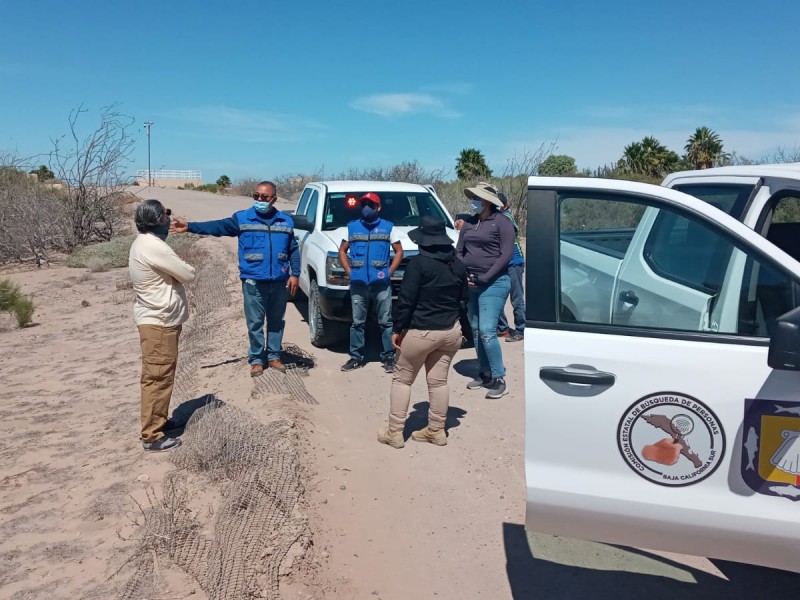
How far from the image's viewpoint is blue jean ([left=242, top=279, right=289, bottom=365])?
659 cm

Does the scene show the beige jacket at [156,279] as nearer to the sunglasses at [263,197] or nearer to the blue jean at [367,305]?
the sunglasses at [263,197]

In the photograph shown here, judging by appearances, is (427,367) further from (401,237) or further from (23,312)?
(23,312)

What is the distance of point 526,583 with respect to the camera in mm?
3570

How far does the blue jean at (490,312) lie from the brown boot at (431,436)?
113cm

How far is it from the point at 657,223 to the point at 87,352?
291 inches

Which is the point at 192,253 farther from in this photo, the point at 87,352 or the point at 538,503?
the point at 538,503

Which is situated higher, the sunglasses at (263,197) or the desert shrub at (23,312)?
the sunglasses at (263,197)

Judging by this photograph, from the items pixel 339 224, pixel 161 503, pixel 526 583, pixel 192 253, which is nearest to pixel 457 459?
pixel 526 583

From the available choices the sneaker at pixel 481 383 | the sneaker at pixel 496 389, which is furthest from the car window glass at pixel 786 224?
the sneaker at pixel 481 383

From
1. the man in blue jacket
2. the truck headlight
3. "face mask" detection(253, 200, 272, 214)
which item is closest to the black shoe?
the man in blue jacket

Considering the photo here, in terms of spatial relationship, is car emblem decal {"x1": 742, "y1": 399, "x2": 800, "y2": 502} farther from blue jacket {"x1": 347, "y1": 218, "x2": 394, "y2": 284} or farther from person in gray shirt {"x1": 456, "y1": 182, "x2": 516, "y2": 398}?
blue jacket {"x1": 347, "y1": 218, "x2": 394, "y2": 284}

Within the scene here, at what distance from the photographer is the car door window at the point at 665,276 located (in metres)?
2.73

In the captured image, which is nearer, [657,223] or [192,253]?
[657,223]

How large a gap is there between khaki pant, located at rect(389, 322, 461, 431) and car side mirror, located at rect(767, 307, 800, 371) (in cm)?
281
